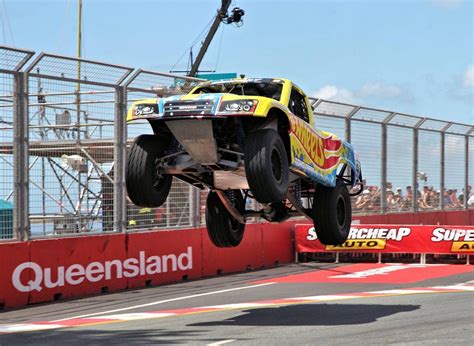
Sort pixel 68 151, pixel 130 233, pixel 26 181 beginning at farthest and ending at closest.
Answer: pixel 130 233 → pixel 68 151 → pixel 26 181

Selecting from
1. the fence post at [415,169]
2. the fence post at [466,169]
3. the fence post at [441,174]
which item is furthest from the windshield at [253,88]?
the fence post at [466,169]

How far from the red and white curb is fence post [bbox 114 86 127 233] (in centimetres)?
394

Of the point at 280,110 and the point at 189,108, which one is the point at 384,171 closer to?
the point at 280,110

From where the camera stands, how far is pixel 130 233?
53.2 feet

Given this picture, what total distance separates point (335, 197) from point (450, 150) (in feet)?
61.3

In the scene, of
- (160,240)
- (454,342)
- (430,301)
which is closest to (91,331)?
(454,342)

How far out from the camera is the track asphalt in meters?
9.62

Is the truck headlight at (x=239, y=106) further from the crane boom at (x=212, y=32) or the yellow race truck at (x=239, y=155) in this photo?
the crane boom at (x=212, y=32)

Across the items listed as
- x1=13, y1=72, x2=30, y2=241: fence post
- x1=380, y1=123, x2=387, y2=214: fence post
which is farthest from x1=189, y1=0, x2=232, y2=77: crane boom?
x1=13, y1=72, x2=30, y2=241: fence post

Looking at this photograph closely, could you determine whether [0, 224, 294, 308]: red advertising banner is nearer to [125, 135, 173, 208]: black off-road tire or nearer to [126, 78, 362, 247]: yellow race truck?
[126, 78, 362, 247]: yellow race truck

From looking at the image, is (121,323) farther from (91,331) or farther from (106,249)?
(106,249)

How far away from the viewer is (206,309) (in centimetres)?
1255

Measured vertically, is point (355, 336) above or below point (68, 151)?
below

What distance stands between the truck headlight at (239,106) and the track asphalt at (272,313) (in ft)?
8.13
